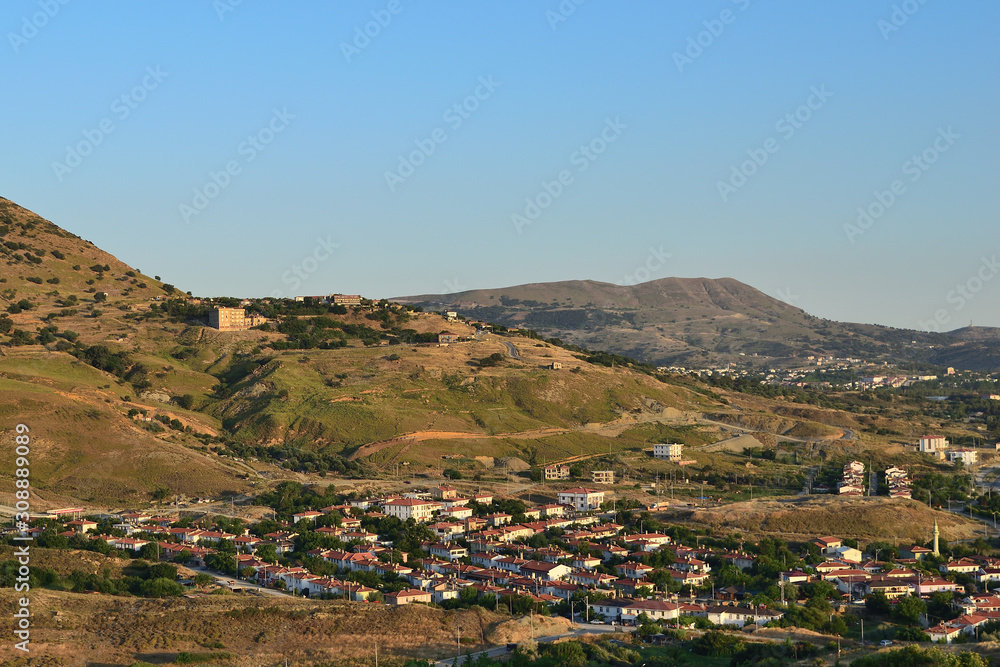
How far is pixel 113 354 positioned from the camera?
5118 inches

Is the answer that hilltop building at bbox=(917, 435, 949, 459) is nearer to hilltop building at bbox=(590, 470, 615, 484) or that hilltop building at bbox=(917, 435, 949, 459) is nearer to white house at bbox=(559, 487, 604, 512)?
hilltop building at bbox=(590, 470, 615, 484)

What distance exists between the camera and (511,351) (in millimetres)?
152375

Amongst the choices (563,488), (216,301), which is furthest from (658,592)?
(216,301)

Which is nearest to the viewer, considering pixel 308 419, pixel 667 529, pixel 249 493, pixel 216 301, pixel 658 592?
pixel 658 592

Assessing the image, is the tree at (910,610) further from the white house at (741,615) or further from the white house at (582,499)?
the white house at (582,499)

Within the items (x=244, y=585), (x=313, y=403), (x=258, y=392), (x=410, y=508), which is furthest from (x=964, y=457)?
(x=244, y=585)

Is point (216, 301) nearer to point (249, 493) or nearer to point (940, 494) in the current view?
point (249, 493)

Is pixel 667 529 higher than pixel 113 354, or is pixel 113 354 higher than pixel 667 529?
pixel 113 354

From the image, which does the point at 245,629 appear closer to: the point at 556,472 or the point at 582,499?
the point at 582,499

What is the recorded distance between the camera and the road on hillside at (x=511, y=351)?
148875 mm

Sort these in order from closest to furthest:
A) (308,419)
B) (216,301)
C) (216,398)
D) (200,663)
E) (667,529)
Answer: (200,663) < (667,529) < (308,419) < (216,398) < (216,301)

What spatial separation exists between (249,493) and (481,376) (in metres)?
43.6

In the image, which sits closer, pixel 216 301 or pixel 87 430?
pixel 87 430

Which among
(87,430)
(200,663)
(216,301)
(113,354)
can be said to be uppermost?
(216,301)
